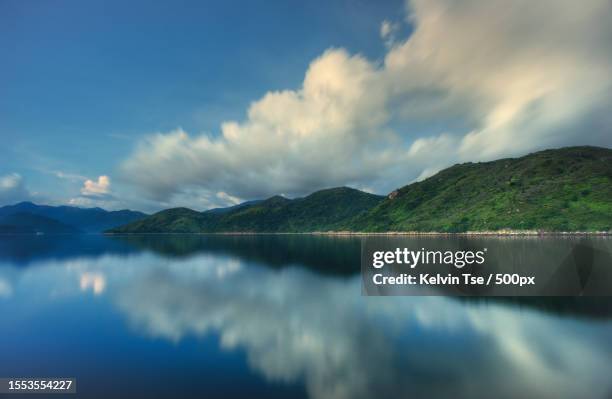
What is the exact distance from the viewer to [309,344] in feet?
87.3

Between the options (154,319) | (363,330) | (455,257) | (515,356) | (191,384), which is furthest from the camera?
(455,257)

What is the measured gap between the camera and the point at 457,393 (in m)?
17.9

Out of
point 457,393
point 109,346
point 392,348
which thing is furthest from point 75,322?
point 457,393

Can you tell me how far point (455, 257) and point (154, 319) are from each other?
329ft

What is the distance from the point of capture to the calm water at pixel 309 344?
19141 millimetres

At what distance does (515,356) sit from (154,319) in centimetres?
3815

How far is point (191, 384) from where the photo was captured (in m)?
19.3

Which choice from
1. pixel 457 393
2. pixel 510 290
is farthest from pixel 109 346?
pixel 510 290

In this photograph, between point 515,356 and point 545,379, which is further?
point 515,356

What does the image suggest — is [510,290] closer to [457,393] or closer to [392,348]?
[392,348]

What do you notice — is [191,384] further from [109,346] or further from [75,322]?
[75,322]

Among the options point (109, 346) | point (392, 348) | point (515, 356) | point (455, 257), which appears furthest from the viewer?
point (455, 257)

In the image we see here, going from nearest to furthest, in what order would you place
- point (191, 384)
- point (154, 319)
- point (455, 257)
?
point (191, 384) → point (154, 319) → point (455, 257)

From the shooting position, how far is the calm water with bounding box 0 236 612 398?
19141 millimetres
